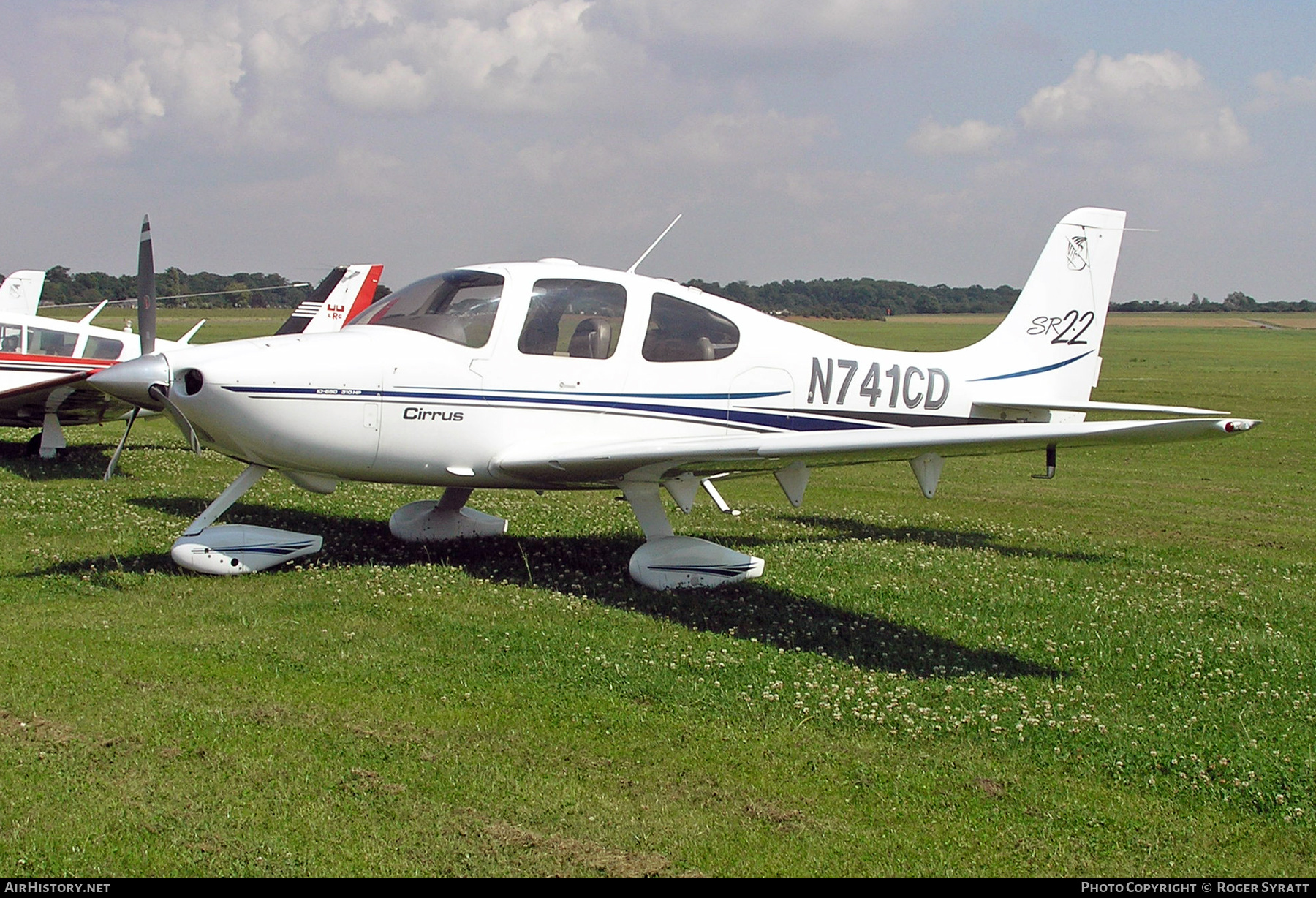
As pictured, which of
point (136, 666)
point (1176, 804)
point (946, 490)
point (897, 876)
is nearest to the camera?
point (897, 876)

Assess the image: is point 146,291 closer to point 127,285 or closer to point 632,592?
point 632,592

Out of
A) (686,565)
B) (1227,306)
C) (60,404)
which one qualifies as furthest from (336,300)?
(1227,306)

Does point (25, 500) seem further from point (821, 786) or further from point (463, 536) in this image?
point (821, 786)

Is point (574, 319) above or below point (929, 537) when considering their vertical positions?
above

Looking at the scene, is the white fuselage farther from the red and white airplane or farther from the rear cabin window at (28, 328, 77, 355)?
the rear cabin window at (28, 328, 77, 355)

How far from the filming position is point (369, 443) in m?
7.69

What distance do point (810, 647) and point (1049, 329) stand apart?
5281mm

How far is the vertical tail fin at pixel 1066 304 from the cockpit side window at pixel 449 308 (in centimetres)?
475

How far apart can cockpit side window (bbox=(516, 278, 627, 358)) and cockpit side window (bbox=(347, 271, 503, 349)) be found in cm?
29

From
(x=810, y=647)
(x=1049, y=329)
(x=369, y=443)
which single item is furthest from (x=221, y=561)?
(x=1049, y=329)

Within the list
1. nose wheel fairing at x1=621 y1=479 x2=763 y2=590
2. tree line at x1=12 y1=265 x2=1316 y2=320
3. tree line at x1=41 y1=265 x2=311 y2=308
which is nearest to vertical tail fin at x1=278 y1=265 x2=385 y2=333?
tree line at x1=12 y1=265 x2=1316 y2=320

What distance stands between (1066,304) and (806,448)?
4768 mm

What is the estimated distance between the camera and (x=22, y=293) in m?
23.4
